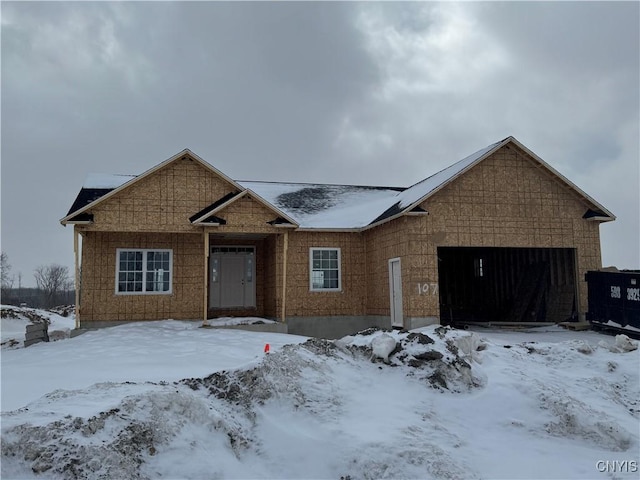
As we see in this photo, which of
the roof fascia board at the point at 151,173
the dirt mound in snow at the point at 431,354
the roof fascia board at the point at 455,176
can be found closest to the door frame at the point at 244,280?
the roof fascia board at the point at 151,173

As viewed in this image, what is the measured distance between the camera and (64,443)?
4504mm

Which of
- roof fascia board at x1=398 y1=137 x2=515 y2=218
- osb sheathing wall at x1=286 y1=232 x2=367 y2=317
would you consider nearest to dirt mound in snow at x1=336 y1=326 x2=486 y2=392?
roof fascia board at x1=398 y1=137 x2=515 y2=218

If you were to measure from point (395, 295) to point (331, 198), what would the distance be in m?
6.76

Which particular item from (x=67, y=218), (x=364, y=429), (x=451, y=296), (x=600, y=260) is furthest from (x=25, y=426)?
(x=451, y=296)

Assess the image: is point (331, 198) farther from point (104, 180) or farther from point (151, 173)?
point (104, 180)

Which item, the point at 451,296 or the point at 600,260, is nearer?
the point at 600,260

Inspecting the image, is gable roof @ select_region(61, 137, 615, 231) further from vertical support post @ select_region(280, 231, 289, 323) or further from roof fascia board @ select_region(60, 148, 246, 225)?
vertical support post @ select_region(280, 231, 289, 323)

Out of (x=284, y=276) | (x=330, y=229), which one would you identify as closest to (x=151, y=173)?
(x=284, y=276)

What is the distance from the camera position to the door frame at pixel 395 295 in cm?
1532

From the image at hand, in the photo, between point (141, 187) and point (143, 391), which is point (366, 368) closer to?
point (143, 391)

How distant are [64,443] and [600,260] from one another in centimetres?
1700

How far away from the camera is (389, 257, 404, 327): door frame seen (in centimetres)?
1532

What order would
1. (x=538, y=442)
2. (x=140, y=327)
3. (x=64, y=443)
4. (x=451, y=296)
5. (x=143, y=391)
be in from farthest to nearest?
→ (x=451, y=296), (x=140, y=327), (x=538, y=442), (x=143, y=391), (x=64, y=443)

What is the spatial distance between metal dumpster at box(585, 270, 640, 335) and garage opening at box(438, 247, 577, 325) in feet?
3.24
